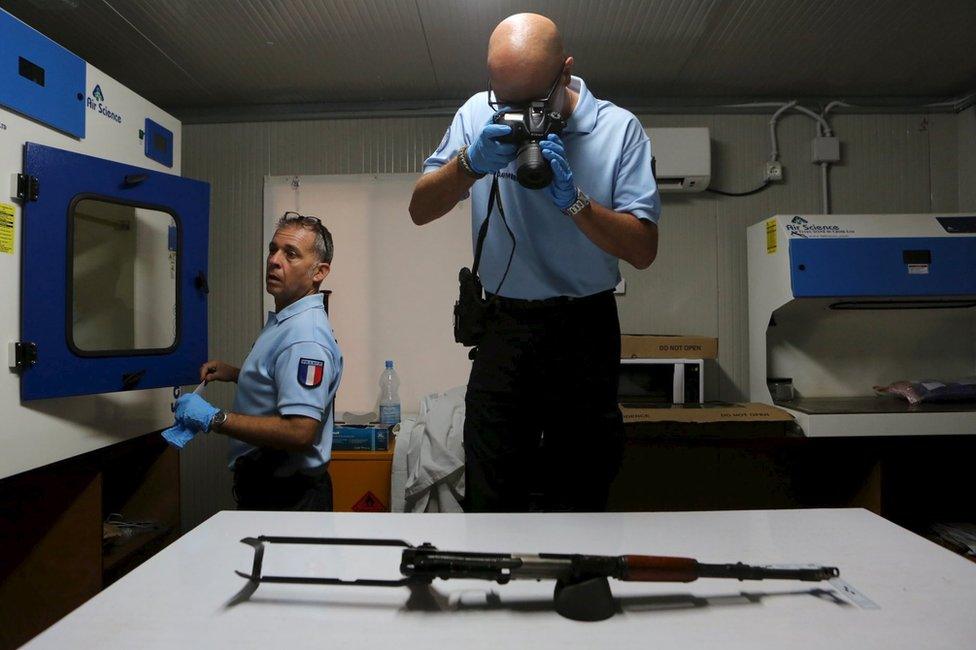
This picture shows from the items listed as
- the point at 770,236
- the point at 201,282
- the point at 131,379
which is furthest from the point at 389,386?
the point at 770,236

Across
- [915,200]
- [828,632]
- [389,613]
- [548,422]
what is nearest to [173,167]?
[548,422]

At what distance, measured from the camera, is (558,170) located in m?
1.12

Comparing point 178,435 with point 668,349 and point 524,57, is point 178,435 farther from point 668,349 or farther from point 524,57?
point 668,349

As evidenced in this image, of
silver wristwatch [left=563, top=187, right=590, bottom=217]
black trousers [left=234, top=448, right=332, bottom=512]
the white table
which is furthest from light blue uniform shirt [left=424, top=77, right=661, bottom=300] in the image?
black trousers [left=234, top=448, right=332, bottom=512]

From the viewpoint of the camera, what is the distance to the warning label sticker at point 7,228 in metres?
1.49

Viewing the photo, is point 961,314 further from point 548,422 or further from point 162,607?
point 162,607

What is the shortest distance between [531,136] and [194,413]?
1.13m

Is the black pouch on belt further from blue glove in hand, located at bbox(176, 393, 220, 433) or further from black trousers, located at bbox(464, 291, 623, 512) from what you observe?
blue glove in hand, located at bbox(176, 393, 220, 433)

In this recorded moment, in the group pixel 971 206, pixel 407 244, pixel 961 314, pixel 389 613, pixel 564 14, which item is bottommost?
pixel 389 613

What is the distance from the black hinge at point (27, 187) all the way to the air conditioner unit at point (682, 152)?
8.25ft

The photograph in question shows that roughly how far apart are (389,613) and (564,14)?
2.34 meters

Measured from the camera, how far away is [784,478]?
113 inches

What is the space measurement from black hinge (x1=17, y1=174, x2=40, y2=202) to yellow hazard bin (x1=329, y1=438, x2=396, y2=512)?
1430 millimetres

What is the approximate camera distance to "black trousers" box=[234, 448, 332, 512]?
1.54 metres
